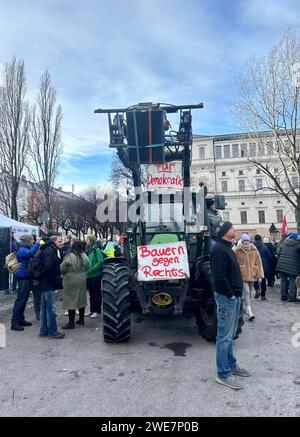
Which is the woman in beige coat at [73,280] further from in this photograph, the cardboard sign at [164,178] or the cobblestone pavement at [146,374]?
the cardboard sign at [164,178]

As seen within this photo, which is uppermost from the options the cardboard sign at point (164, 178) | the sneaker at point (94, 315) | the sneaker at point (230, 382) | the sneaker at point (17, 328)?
the cardboard sign at point (164, 178)

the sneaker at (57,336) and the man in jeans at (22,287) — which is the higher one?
the man in jeans at (22,287)

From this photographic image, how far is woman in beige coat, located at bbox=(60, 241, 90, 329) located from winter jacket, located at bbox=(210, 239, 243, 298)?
351cm

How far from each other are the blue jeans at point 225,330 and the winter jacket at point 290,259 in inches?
239

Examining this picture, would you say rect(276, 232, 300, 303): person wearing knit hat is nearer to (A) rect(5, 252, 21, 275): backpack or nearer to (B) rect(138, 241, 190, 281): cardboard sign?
(B) rect(138, 241, 190, 281): cardboard sign

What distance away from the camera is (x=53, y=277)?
6.43 metres

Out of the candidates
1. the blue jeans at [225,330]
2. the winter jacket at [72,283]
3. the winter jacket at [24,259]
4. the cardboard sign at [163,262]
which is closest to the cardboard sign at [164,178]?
the cardboard sign at [163,262]

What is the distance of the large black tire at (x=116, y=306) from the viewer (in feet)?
17.9

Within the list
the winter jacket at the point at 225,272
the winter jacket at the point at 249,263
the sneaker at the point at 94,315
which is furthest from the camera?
the sneaker at the point at 94,315

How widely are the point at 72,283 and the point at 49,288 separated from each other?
0.60m

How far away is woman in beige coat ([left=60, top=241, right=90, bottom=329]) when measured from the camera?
269 inches

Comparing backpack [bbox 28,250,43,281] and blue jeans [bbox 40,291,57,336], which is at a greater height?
backpack [bbox 28,250,43,281]

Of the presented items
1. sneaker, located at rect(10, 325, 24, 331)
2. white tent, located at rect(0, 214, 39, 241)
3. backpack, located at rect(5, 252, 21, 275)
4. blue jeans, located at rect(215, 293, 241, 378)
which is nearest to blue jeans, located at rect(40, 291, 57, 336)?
sneaker, located at rect(10, 325, 24, 331)

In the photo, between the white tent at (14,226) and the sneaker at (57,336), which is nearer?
the sneaker at (57,336)
